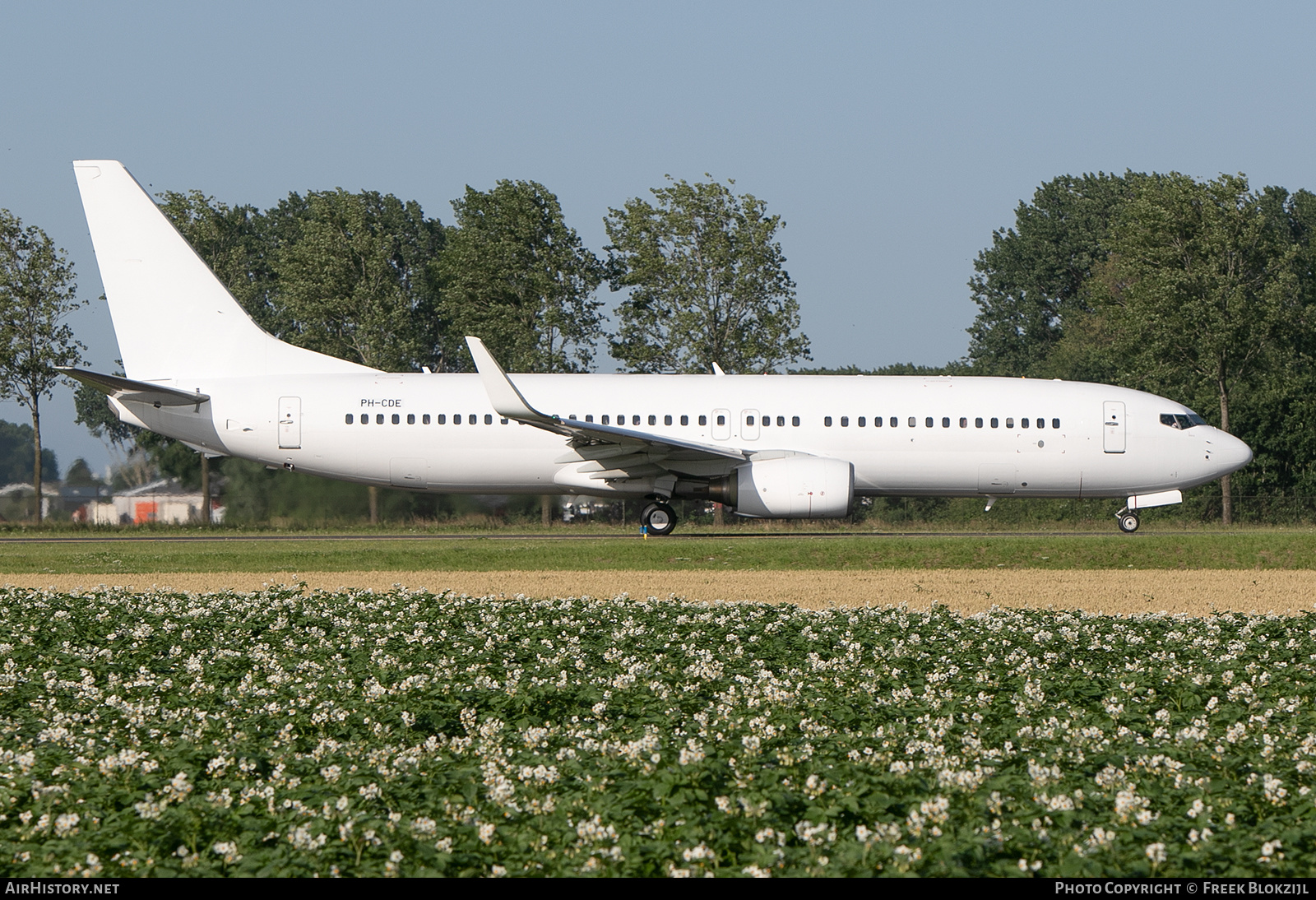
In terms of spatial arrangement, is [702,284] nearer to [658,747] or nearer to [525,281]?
[525,281]

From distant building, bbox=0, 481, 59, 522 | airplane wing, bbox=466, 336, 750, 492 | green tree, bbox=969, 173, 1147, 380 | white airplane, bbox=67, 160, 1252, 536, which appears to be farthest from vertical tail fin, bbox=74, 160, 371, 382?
green tree, bbox=969, 173, 1147, 380

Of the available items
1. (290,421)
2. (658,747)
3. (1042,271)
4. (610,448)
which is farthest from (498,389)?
(1042,271)

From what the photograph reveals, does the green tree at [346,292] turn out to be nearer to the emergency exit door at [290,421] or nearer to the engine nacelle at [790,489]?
the emergency exit door at [290,421]

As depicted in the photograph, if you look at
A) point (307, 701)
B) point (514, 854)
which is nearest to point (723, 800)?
point (514, 854)

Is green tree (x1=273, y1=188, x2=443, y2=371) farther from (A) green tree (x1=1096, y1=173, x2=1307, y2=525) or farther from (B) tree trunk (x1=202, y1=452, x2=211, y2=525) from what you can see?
(A) green tree (x1=1096, y1=173, x2=1307, y2=525)

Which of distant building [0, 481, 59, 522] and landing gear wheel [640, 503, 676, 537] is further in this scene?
distant building [0, 481, 59, 522]

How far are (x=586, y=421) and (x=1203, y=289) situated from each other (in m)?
25.1

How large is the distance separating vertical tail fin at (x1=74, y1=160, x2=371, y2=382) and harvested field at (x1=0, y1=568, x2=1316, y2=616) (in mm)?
9019

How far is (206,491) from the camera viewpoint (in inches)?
1388

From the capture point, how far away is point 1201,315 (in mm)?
43531

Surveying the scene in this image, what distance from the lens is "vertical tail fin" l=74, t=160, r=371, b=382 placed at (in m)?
28.9

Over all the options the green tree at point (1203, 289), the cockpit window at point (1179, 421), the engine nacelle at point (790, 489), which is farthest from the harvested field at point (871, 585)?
the green tree at point (1203, 289)
